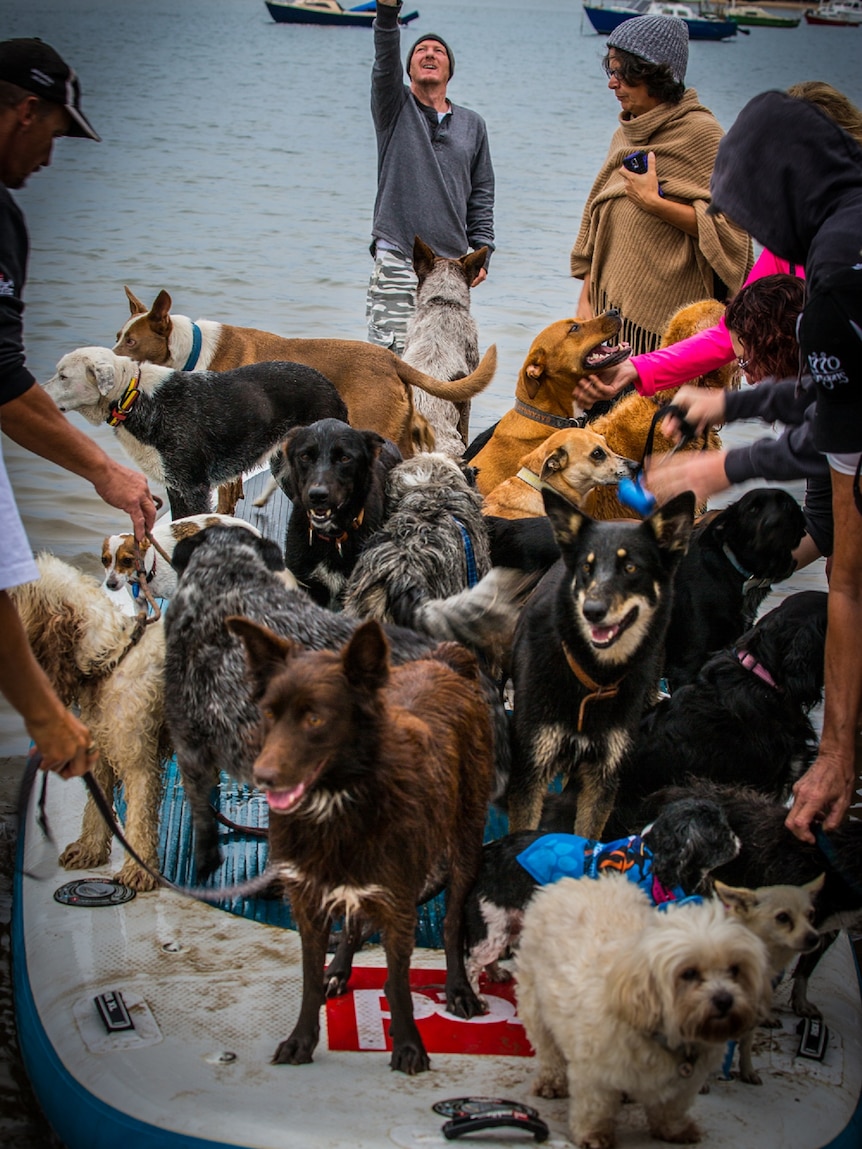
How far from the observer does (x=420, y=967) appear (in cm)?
336

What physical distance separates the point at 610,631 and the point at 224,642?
3.51 feet

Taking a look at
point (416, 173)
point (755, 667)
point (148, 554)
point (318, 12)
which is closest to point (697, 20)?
point (318, 12)

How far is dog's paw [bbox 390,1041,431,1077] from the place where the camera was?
2867 millimetres

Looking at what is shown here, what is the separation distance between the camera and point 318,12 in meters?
64.6

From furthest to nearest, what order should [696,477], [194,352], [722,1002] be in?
[194,352]
[696,477]
[722,1002]

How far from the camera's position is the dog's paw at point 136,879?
3541 millimetres

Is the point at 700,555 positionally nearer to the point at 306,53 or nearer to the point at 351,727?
the point at 351,727

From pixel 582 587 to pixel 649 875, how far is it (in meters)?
0.87

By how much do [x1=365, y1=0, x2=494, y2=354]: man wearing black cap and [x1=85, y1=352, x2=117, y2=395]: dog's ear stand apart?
2256 mm

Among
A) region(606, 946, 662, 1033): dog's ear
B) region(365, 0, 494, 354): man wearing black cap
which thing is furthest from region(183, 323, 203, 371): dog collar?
region(606, 946, 662, 1033): dog's ear

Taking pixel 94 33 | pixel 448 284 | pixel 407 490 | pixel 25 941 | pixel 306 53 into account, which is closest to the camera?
pixel 25 941

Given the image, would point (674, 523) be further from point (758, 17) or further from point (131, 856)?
point (758, 17)

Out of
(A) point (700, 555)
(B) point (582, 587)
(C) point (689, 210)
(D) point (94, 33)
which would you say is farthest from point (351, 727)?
(D) point (94, 33)

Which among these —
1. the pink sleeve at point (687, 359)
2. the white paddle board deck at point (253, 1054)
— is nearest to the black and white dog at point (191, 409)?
the pink sleeve at point (687, 359)
